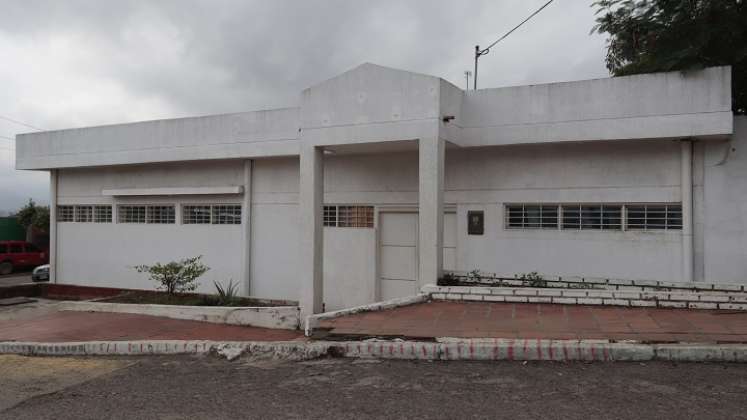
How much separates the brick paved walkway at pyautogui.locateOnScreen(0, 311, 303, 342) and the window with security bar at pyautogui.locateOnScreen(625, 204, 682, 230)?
5.72 metres

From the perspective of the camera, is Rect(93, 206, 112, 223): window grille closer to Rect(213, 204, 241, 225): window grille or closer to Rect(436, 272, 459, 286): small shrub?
Rect(213, 204, 241, 225): window grille

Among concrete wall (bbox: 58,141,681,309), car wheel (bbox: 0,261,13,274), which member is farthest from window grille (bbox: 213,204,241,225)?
car wheel (bbox: 0,261,13,274)

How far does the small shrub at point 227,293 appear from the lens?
11.4 m

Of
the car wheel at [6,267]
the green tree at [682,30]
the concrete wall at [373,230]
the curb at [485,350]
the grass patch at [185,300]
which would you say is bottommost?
the car wheel at [6,267]

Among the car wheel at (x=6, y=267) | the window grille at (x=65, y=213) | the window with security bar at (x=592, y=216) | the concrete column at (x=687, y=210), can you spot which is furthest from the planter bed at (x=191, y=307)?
the car wheel at (x=6, y=267)

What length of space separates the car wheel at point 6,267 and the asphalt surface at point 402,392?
68.7 feet

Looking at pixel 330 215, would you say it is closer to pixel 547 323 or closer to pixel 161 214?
pixel 161 214

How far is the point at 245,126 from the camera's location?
12.3 m

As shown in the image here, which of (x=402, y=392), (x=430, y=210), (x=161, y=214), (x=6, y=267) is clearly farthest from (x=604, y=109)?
(x=6, y=267)

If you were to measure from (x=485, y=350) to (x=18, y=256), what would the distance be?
974 inches

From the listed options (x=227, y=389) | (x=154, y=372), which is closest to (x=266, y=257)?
(x=154, y=372)

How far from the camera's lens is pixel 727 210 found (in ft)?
27.7

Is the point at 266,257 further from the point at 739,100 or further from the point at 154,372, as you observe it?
the point at 739,100

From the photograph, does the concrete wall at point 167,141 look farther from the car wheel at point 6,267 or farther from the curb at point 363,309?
the car wheel at point 6,267
